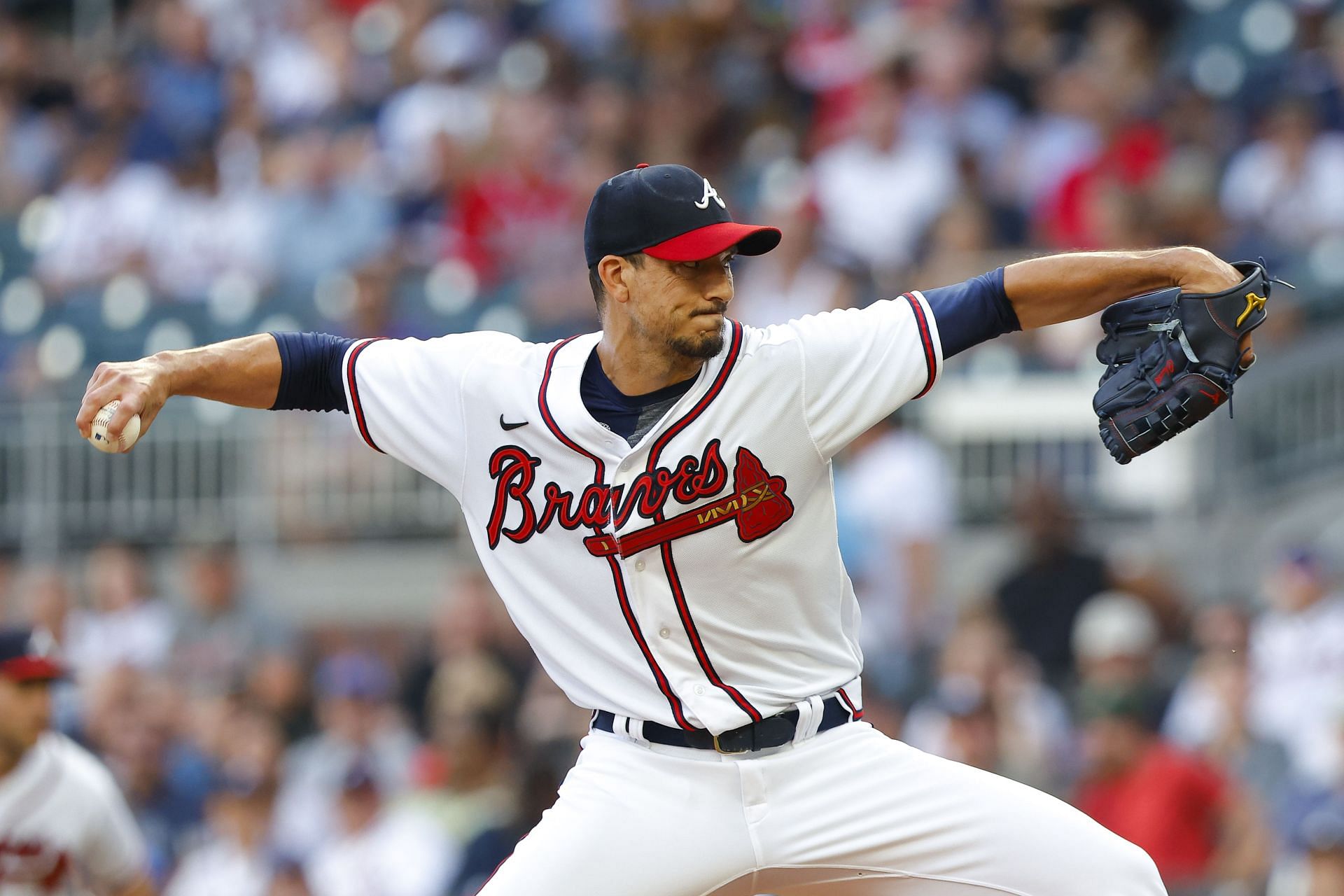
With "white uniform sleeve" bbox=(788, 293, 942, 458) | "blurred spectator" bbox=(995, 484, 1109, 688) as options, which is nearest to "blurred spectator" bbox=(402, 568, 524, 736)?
"blurred spectator" bbox=(995, 484, 1109, 688)

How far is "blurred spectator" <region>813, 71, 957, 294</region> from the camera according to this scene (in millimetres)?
9555

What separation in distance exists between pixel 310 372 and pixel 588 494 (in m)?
0.63

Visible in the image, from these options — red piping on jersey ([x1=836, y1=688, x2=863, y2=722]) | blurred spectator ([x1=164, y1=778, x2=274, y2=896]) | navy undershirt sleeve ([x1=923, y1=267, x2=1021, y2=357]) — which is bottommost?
blurred spectator ([x1=164, y1=778, x2=274, y2=896])

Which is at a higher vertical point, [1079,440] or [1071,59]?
[1071,59]

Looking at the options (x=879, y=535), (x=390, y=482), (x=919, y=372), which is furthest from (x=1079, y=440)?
(x=919, y=372)

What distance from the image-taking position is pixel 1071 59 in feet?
33.5

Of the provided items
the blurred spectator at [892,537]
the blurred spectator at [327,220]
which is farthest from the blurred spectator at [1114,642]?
the blurred spectator at [327,220]

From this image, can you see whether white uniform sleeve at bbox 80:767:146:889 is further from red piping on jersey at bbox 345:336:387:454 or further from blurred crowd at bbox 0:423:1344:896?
red piping on jersey at bbox 345:336:387:454

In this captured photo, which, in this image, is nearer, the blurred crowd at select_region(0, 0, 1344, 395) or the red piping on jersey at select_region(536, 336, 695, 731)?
the red piping on jersey at select_region(536, 336, 695, 731)

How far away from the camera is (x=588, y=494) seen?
12.5 feet

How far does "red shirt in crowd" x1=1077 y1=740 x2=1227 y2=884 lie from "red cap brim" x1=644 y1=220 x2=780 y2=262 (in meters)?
3.79

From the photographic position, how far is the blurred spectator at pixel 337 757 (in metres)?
8.31

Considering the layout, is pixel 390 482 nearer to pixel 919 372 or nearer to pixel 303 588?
pixel 303 588

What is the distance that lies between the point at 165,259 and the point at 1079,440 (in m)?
5.54
